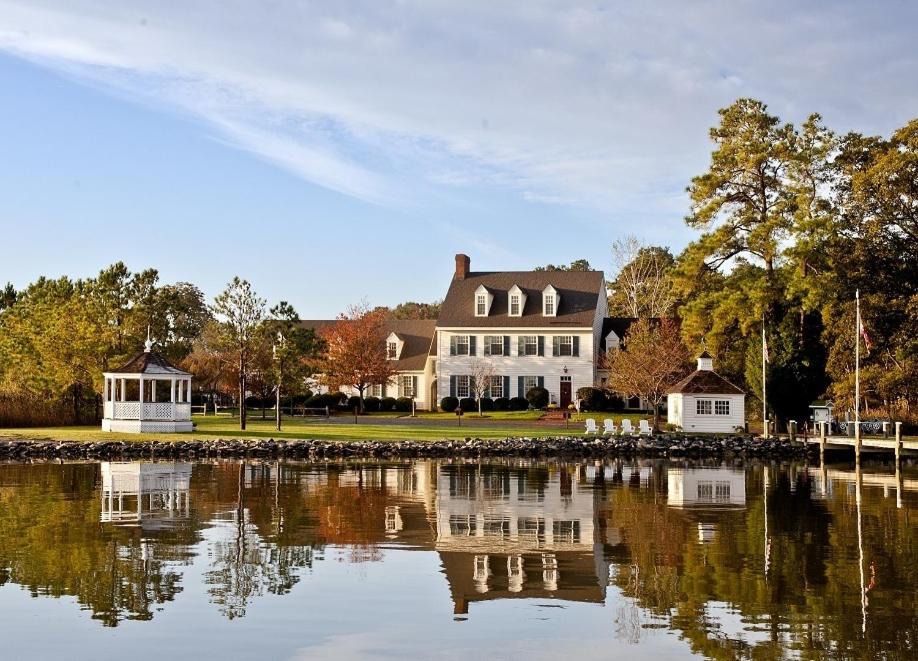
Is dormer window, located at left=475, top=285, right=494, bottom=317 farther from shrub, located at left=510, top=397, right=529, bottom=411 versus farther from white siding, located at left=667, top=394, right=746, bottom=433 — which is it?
white siding, located at left=667, top=394, right=746, bottom=433

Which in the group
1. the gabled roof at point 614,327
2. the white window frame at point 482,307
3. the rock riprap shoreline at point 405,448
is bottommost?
the rock riprap shoreline at point 405,448

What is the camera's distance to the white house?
64.8 metres

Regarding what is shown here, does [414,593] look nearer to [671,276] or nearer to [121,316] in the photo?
[671,276]

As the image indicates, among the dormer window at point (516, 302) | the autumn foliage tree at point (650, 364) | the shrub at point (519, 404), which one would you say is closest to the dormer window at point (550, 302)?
the dormer window at point (516, 302)

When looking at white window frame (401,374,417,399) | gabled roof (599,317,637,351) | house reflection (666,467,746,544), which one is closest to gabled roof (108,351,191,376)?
house reflection (666,467,746,544)

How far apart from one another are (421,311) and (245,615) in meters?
94.4

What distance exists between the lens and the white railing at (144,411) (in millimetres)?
44406

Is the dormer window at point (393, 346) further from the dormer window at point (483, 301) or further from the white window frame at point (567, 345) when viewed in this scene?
the white window frame at point (567, 345)

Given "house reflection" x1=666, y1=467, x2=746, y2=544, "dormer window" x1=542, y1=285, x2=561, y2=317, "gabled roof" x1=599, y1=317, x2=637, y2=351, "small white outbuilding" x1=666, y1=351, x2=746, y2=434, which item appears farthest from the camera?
"gabled roof" x1=599, y1=317, x2=637, y2=351

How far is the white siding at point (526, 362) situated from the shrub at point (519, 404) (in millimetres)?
1338

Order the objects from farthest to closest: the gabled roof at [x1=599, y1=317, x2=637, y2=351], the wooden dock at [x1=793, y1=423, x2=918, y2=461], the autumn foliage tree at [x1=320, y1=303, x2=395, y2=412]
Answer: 1. the gabled roof at [x1=599, y1=317, x2=637, y2=351]
2. the autumn foliage tree at [x1=320, y1=303, x2=395, y2=412]
3. the wooden dock at [x1=793, y1=423, x2=918, y2=461]

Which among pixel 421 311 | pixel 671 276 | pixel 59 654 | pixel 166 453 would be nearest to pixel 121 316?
pixel 166 453

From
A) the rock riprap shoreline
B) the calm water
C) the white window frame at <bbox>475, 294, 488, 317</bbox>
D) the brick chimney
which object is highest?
the brick chimney

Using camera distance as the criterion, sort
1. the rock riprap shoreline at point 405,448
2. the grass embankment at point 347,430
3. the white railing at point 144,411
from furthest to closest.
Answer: the white railing at point 144,411 → the grass embankment at point 347,430 → the rock riprap shoreline at point 405,448
